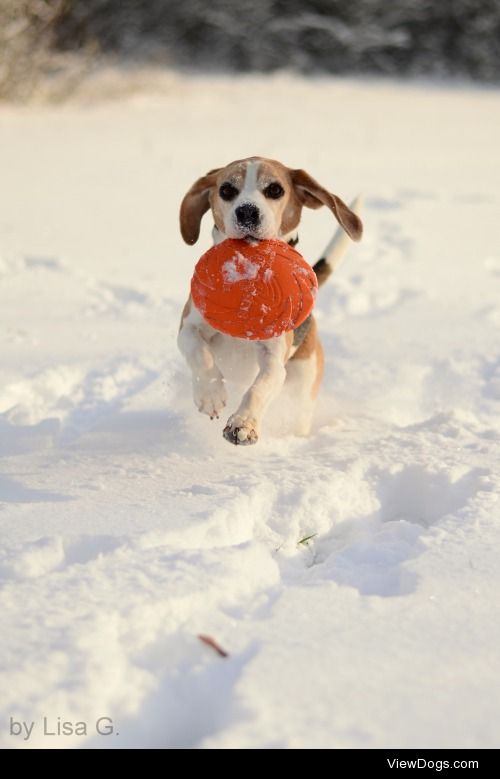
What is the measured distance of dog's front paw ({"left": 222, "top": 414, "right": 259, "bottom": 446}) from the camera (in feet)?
9.98

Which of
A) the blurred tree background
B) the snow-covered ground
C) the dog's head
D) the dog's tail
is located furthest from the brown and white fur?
the blurred tree background

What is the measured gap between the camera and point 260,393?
3.29 meters

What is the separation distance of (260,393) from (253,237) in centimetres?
52

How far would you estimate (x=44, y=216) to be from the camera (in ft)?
21.4

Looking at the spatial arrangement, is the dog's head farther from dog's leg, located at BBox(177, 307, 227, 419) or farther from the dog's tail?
the dog's tail

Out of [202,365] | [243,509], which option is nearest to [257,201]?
[202,365]

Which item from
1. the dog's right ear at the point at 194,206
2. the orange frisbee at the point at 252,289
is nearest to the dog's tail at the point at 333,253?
the dog's right ear at the point at 194,206

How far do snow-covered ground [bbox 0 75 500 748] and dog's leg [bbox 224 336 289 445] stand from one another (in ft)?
0.51

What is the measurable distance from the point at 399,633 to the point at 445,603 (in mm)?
192

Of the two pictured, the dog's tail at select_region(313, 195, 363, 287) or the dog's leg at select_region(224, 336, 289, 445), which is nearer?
the dog's leg at select_region(224, 336, 289, 445)

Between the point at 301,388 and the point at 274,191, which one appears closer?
the point at 274,191

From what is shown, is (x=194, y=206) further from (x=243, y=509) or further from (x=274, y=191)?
(x=243, y=509)

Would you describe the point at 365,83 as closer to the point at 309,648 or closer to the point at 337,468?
the point at 337,468
